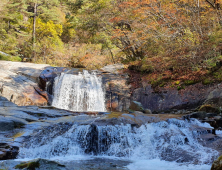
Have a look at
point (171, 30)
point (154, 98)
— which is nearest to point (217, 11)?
point (171, 30)

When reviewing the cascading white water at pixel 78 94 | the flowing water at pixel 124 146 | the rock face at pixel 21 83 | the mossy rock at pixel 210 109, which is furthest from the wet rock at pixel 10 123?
the mossy rock at pixel 210 109

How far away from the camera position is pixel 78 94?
1364 cm

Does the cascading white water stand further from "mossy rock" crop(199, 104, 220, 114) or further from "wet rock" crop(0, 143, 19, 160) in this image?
"wet rock" crop(0, 143, 19, 160)

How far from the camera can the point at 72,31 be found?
26734 mm

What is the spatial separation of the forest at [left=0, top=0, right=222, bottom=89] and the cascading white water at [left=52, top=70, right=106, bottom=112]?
3.30m

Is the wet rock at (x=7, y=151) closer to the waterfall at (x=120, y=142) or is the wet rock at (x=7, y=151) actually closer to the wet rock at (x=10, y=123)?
the waterfall at (x=120, y=142)

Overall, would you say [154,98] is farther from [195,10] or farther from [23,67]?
[23,67]

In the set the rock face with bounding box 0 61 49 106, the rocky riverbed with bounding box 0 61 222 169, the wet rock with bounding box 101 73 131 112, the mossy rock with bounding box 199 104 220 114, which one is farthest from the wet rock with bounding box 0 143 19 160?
the wet rock with bounding box 101 73 131 112

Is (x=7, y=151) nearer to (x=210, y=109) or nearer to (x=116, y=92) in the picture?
(x=210, y=109)

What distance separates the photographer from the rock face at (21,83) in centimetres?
1170

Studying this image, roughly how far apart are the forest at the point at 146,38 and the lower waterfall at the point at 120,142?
5252 millimetres

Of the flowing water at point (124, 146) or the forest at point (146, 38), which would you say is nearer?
the flowing water at point (124, 146)

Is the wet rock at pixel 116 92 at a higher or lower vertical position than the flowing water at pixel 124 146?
higher

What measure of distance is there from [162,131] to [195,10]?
30.1 ft
